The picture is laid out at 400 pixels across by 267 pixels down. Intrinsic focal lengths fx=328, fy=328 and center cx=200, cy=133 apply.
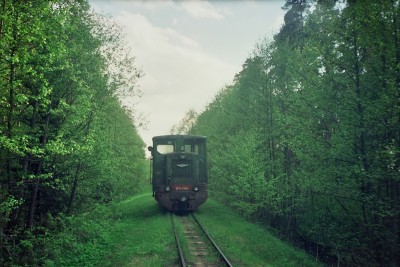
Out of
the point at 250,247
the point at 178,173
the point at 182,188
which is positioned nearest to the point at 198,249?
the point at 250,247

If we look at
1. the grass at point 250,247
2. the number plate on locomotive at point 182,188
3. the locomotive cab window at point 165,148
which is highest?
the locomotive cab window at point 165,148

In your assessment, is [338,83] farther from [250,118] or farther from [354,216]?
[250,118]

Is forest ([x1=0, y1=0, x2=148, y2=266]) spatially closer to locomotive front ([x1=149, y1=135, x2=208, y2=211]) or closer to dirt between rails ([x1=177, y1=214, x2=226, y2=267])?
locomotive front ([x1=149, y1=135, x2=208, y2=211])

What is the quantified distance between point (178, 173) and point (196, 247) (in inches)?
272

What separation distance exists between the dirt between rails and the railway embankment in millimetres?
456

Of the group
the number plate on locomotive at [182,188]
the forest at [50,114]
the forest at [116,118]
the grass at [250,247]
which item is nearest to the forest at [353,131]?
the forest at [116,118]

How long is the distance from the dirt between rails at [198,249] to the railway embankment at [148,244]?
1.49 ft

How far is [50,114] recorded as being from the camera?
1255 centimetres

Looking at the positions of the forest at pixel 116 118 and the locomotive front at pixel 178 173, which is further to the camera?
the locomotive front at pixel 178 173

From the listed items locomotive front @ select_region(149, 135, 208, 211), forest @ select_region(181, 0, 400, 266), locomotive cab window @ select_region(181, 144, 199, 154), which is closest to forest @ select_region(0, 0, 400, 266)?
forest @ select_region(181, 0, 400, 266)

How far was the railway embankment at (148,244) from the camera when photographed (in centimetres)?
1073

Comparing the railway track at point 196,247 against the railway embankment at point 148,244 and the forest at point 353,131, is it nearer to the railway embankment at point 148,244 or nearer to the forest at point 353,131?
the railway embankment at point 148,244

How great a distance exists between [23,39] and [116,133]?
47.7 feet

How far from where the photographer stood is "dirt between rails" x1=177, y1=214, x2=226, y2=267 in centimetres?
1043
